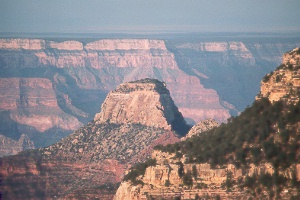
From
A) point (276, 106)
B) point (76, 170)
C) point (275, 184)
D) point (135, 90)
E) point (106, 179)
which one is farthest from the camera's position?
point (135, 90)

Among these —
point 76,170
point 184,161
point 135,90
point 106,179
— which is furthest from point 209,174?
point 135,90

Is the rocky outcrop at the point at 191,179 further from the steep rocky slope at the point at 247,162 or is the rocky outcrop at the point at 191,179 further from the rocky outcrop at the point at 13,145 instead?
the rocky outcrop at the point at 13,145

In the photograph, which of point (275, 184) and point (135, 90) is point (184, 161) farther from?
point (135, 90)

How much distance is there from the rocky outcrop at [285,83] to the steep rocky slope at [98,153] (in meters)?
37.1

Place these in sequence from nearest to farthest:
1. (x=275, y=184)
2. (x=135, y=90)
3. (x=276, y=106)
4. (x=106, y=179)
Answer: (x=275, y=184)
(x=276, y=106)
(x=106, y=179)
(x=135, y=90)

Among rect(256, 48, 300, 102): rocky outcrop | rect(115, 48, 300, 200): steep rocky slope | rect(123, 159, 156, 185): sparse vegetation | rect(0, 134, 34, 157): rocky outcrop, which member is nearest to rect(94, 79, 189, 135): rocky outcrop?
rect(123, 159, 156, 185): sparse vegetation

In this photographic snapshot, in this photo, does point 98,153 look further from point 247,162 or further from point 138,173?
point 247,162

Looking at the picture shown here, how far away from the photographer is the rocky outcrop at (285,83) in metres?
46.3

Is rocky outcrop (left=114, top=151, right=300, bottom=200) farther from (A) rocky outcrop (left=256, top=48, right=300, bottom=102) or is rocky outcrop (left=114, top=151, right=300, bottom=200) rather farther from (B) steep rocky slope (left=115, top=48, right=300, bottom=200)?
(A) rocky outcrop (left=256, top=48, right=300, bottom=102)

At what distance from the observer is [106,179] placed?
87250mm

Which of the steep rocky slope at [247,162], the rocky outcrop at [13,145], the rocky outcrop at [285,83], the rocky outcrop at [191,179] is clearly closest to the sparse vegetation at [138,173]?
the steep rocky slope at [247,162]

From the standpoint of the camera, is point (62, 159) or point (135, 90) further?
point (135, 90)

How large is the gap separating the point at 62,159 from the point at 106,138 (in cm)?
390

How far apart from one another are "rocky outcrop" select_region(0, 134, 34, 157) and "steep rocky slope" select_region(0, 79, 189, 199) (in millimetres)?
73103
